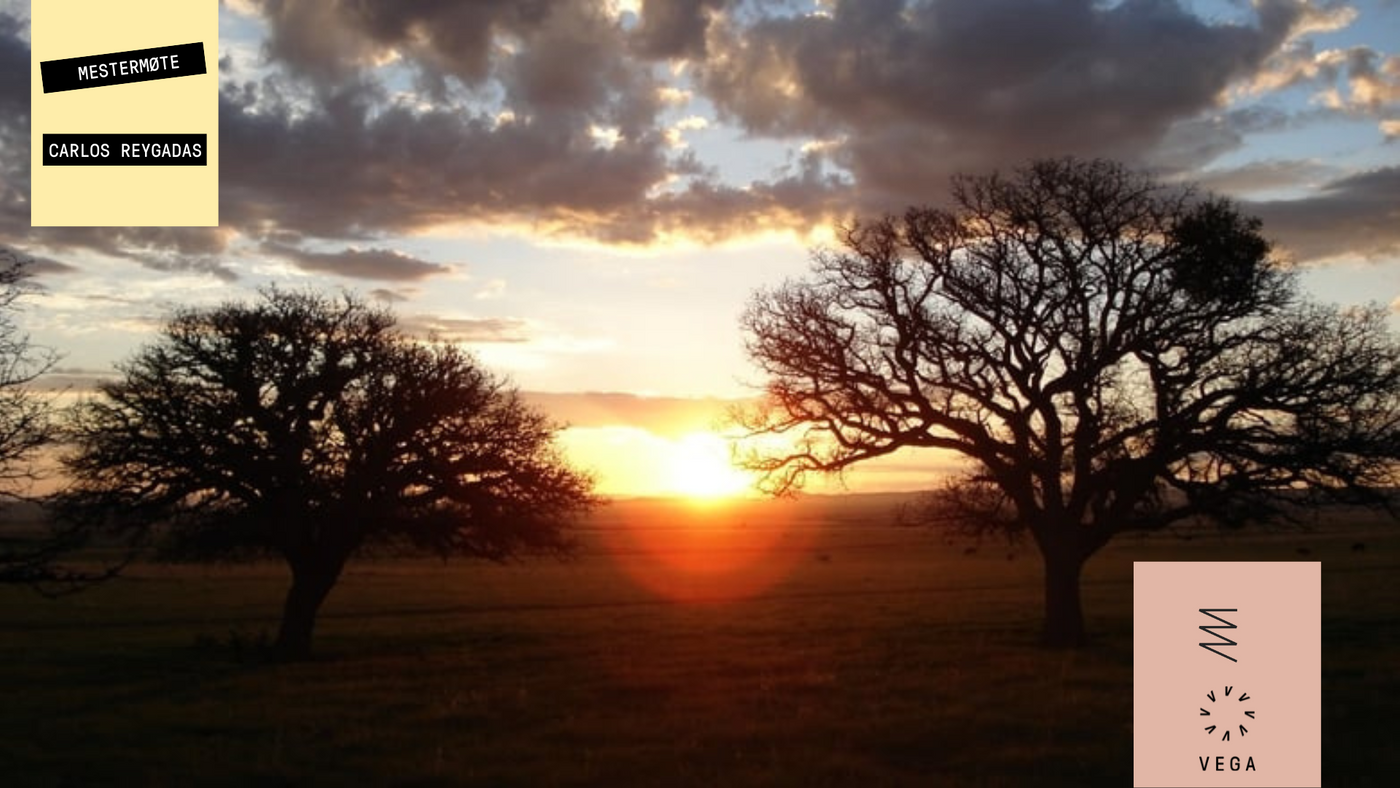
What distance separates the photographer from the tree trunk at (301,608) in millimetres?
31641

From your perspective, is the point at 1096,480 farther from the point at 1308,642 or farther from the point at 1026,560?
the point at 1026,560

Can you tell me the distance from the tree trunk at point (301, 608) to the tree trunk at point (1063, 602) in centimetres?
1850

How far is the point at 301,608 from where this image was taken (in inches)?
1257

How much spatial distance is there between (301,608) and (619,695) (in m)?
12.8

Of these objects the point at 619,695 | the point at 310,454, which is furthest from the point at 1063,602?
the point at 310,454

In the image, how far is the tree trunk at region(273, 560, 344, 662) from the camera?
31641 mm

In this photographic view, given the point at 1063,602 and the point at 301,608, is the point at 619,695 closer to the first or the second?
the point at 1063,602

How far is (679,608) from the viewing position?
51.7 meters

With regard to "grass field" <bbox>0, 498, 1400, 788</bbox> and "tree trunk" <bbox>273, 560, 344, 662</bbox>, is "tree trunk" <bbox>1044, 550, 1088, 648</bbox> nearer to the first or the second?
"grass field" <bbox>0, 498, 1400, 788</bbox>

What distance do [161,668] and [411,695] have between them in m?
10.3

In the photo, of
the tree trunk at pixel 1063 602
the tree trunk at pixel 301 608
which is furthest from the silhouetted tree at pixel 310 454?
the tree trunk at pixel 1063 602

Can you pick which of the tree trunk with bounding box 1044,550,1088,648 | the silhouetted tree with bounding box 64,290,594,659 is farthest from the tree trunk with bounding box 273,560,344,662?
the tree trunk with bounding box 1044,550,1088,648

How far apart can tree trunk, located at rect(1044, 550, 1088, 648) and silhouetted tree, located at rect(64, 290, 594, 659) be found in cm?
1229

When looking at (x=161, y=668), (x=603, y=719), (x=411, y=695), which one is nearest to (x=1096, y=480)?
(x=603, y=719)
